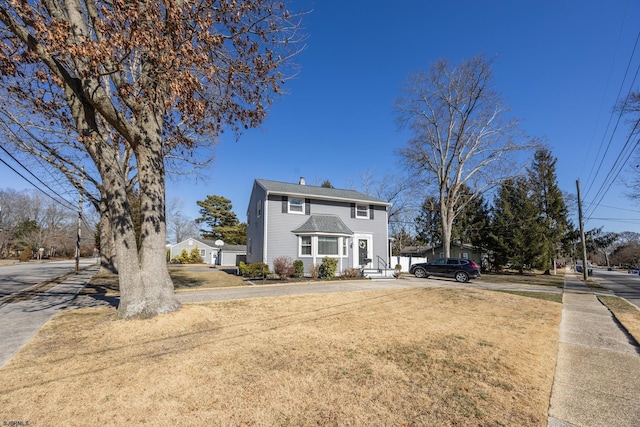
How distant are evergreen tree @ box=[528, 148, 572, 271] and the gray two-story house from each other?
21.0 metres

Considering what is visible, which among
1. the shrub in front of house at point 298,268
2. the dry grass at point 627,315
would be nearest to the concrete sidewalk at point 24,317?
the shrub in front of house at point 298,268

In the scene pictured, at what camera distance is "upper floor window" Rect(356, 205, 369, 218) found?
20969mm

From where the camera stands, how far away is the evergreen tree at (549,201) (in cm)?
3222

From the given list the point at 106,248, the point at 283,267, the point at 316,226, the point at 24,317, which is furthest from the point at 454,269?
the point at 106,248

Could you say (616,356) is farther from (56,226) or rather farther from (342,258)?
(56,226)

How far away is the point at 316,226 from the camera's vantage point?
18250 millimetres

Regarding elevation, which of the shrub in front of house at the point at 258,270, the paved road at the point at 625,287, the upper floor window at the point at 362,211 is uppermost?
the upper floor window at the point at 362,211

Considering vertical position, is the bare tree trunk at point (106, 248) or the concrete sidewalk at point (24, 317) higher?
the bare tree trunk at point (106, 248)

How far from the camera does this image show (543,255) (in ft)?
97.1

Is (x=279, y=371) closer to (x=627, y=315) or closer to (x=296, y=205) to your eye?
(x=627, y=315)

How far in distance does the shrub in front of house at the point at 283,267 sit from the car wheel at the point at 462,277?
10642 mm

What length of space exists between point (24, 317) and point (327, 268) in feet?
41.5

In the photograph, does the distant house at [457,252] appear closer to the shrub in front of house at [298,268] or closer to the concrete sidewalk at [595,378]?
the shrub in front of house at [298,268]

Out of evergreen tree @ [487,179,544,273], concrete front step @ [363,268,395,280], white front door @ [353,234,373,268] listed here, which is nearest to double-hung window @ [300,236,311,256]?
white front door @ [353,234,373,268]
